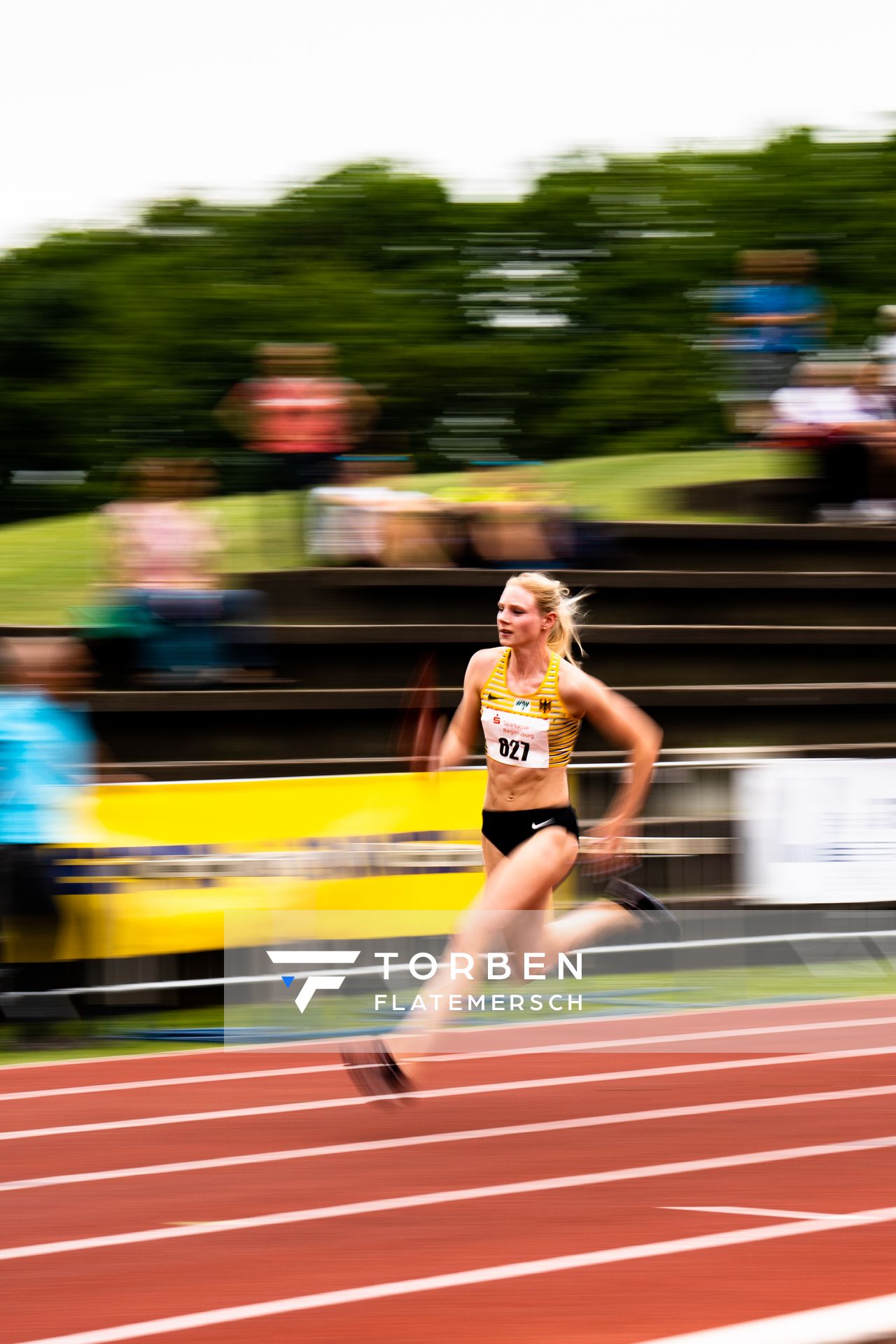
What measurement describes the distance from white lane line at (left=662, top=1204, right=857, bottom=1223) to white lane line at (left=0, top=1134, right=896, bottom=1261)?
0.43m

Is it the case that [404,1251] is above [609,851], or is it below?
below

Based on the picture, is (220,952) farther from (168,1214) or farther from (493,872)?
(168,1214)

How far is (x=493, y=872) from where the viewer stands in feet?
23.8

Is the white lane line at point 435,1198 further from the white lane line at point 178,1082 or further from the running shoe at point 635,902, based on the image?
the white lane line at point 178,1082

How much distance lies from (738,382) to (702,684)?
8.49ft

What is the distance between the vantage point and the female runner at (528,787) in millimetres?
7023

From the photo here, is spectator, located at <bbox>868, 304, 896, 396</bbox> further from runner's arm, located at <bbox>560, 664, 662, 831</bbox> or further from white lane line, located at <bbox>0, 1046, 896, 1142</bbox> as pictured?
runner's arm, located at <bbox>560, 664, 662, 831</bbox>

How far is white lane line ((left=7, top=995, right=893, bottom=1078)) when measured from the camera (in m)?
8.94

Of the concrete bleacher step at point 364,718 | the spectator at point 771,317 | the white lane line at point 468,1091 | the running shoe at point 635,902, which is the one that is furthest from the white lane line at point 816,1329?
the spectator at point 771,317
